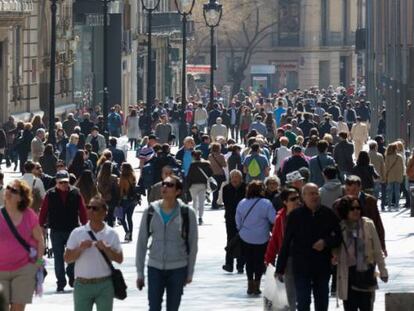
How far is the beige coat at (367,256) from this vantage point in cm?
1623

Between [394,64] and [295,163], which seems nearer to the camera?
[295,163]

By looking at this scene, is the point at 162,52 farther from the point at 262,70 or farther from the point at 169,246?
the point at 169,246

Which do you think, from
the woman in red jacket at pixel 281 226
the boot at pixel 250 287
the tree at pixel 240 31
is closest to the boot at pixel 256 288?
the boot at pixel 250 287

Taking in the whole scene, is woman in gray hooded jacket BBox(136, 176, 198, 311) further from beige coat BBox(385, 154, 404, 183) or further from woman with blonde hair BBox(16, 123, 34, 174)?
woman with blonde hair BBox(16, 123, 34, 174)

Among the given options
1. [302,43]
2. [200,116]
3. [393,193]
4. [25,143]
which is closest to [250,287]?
[393,193]

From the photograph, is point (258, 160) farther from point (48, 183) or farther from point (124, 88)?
point (124, 88)

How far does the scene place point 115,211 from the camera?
2833cm

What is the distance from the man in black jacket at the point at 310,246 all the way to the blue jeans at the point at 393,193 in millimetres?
19016

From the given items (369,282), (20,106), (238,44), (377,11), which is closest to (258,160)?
(369,282)

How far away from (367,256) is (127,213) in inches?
491

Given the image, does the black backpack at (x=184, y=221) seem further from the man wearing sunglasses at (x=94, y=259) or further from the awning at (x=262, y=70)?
the awning at (x=262, y=70)

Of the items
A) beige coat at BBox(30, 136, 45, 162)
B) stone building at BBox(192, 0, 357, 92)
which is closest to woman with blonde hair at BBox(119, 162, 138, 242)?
beige coat at BBox(30, 136, 45, 162)

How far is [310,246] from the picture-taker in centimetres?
1636

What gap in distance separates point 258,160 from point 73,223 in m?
11.9
